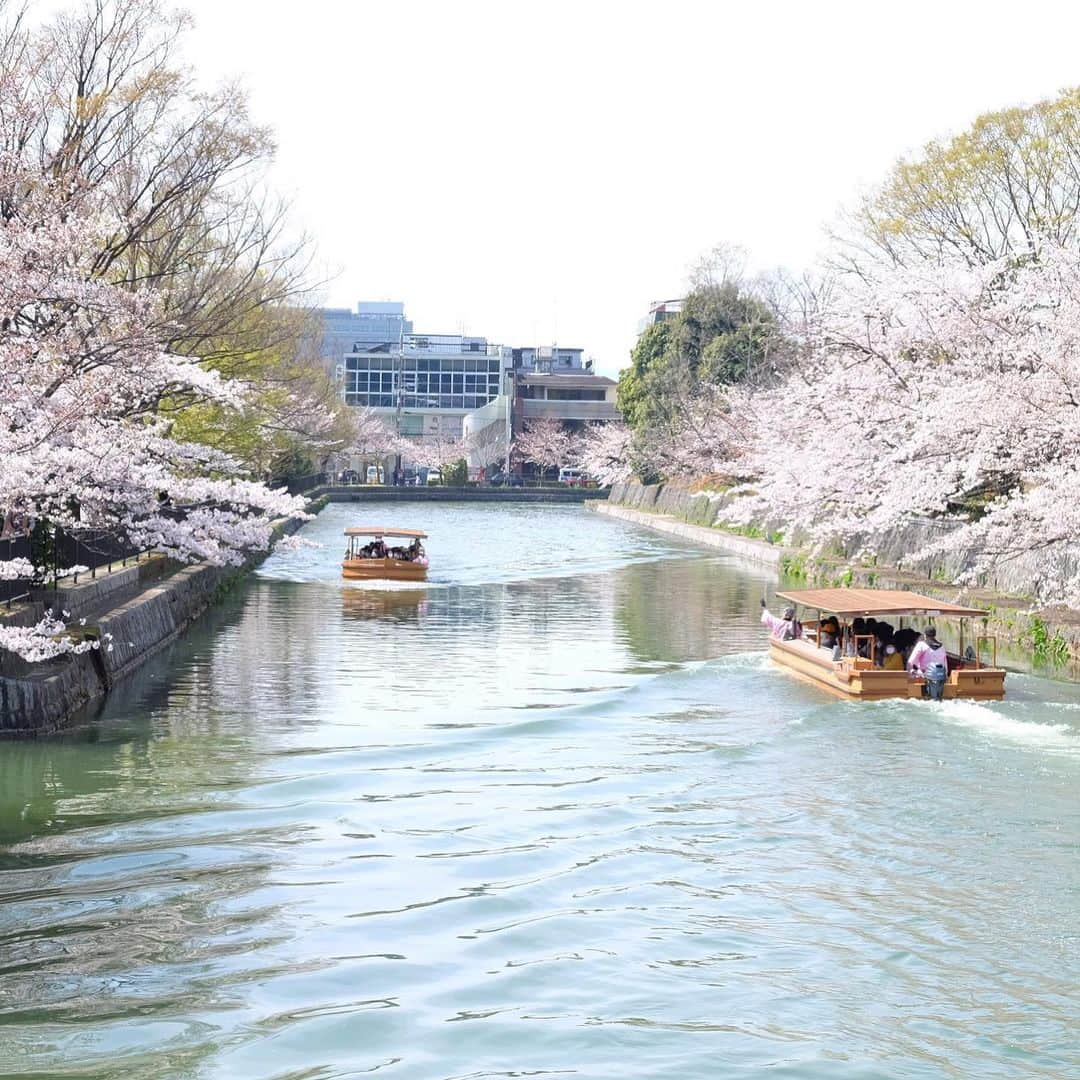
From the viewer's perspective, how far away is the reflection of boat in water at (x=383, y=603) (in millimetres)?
35594

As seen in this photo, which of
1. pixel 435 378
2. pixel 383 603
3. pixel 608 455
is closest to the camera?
pixel 383 603

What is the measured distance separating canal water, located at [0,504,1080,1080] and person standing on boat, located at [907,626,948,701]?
68 cm

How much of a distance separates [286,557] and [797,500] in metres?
21.7

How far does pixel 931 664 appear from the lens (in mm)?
22719

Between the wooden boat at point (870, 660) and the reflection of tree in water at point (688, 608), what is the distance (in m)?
3.13

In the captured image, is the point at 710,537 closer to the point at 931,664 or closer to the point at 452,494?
the point at 931,664

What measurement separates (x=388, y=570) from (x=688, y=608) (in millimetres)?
9764

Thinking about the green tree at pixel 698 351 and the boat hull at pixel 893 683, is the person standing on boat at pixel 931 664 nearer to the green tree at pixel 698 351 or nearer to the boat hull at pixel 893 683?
the boat hull at pixel 893 683

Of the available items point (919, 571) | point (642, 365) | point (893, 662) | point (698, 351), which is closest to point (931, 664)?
point (893, 662)

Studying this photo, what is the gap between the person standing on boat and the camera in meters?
22.7

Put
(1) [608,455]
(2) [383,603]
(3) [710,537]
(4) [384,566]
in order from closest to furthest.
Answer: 1. (2) [383,603]
2. (4) [384,566]
3. (3) [710,537]
4. (1) [608,455]

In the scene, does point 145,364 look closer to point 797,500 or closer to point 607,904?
point 607,904

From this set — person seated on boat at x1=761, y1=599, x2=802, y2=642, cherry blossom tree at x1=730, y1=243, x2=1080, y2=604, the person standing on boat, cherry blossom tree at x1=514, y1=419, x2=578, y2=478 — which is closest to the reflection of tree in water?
person seated on boat at x1=761, y1=599, x2=802, y2=642

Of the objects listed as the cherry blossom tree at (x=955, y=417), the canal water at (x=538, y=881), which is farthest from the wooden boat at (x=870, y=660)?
the cherry blossom tree at (x=955, y=417)
